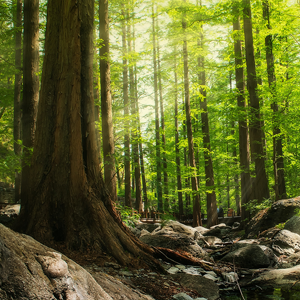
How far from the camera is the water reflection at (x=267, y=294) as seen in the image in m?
4.34

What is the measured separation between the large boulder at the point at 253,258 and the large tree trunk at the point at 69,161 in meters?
2.72

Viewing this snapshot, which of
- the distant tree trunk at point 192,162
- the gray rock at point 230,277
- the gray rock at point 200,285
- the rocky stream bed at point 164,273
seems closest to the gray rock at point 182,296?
the rocky stream bed at point 164,273

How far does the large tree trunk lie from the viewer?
4262mm

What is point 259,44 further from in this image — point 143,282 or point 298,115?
point 143,282

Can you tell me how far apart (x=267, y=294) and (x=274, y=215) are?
5.80 metres

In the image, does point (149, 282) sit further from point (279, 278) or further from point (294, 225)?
point (294, 225)

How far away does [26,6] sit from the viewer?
8.12m

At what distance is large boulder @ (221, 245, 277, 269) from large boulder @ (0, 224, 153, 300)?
4375 mm

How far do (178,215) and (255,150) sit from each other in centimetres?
1252

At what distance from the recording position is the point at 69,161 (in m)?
4.50

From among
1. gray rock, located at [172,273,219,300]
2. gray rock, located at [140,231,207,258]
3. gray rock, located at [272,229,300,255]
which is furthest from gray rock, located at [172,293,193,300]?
gray rock, located at [272,229,300,255]

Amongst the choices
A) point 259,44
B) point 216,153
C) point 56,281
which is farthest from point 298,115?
point 216,153

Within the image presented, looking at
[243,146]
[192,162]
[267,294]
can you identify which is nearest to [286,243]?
[267,294]

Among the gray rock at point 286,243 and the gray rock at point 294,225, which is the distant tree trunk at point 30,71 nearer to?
the gray rock at point 286,243
